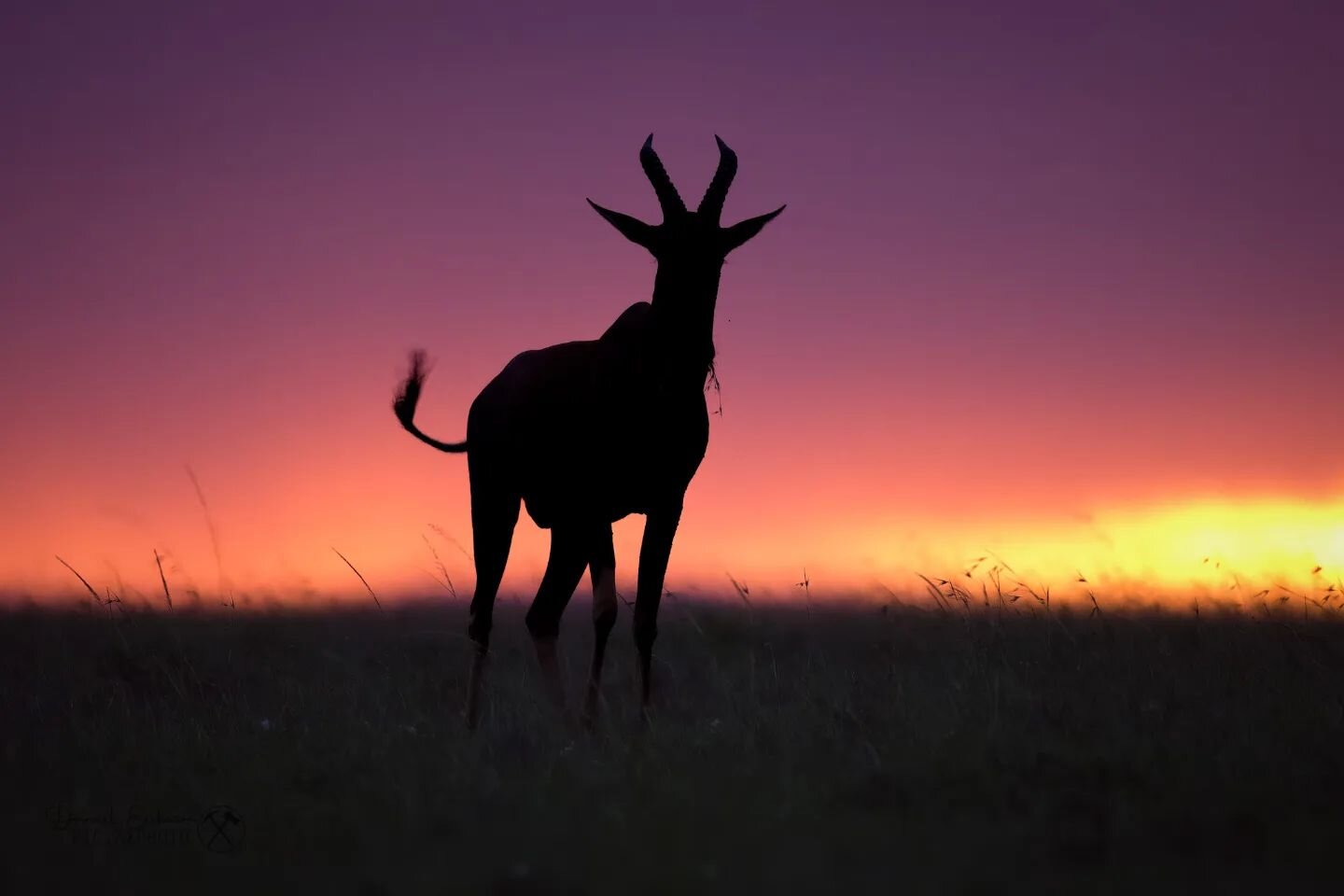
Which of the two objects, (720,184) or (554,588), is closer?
(720,184)

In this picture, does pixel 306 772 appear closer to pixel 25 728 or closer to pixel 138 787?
pixel 138 787

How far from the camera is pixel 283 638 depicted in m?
14.7

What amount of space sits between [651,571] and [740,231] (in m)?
2.58

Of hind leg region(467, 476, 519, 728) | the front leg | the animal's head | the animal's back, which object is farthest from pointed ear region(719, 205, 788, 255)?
hind leg region(467, 476, 519, 728)

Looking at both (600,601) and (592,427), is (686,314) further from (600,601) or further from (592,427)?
(600,601)

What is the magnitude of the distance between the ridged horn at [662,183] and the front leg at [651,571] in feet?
7.17

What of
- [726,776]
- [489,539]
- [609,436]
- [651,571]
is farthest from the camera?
[489,539]

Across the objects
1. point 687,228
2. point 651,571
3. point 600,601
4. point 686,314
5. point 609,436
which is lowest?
point 600,601

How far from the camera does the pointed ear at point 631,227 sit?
335 inches

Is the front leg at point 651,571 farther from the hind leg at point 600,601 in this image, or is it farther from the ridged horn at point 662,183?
the ridged horn at point 662,183

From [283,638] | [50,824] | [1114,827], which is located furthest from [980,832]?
[283,638]

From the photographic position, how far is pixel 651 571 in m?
8.91

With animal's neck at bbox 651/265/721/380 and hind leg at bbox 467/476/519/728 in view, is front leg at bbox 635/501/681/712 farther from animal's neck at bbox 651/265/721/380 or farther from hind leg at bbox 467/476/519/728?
hind leg at bbox 467/476/519/728

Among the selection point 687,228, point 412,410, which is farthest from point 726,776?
point 412,410
